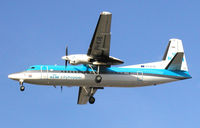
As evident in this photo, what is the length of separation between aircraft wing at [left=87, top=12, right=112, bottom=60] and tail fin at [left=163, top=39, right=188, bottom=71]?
6208 millimetres

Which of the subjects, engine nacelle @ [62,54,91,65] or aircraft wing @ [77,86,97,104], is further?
aircraft wing @ [77,86,97,104]

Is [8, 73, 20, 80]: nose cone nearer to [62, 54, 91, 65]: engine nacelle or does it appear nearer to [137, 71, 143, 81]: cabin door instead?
[62, 54, 91, 65]: engine nacelle

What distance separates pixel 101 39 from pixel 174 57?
7.38m

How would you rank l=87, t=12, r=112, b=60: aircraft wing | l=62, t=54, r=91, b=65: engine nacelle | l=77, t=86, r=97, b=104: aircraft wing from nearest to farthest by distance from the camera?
l=87, t=12, r=112, b=60: aircraft wing, l=62, t=54, r=91, b=65: engine nacelle, l=77, t=86, r=97, b=104: aircraft wing

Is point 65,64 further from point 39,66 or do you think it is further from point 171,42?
point 171,42

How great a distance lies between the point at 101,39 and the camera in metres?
30.8

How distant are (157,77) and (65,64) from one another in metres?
8.03

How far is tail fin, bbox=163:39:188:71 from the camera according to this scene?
34588 mm

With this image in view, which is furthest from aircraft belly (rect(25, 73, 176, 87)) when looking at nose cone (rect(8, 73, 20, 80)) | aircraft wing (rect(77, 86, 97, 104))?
aircraft wing (rect(77, 86, 97, 104))

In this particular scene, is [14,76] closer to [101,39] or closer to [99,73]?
[99,73]

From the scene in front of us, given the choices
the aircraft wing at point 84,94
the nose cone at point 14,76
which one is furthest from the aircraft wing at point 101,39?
the nose cone at point 14,76

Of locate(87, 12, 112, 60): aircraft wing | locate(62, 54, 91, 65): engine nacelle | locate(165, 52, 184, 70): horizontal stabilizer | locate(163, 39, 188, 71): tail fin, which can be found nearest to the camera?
locate(87, 12, 112, 60): aircraft wing

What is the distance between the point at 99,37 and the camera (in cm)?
3064

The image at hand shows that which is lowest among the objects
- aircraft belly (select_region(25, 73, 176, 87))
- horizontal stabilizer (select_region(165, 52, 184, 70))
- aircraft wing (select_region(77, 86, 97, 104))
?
aircraft wing (select_region(77, 86, 97, 104))
